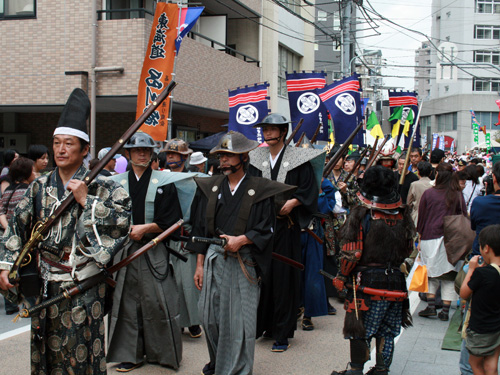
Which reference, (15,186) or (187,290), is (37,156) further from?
(187,290)

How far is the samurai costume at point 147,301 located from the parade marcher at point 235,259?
505 mm

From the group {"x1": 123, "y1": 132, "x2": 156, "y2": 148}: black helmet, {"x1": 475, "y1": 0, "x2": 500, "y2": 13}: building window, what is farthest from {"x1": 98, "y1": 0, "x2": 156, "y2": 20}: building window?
{"x1": 475, "y1": 0, "x2": 500, "y2": 13}: building window

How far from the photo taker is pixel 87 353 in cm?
372

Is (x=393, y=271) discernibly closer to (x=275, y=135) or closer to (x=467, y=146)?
(x=275, y=135)

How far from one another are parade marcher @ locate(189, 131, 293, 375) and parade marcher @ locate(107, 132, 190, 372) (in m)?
0.51

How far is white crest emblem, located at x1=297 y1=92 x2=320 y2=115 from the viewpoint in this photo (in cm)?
981

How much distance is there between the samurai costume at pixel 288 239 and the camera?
5.71 meters

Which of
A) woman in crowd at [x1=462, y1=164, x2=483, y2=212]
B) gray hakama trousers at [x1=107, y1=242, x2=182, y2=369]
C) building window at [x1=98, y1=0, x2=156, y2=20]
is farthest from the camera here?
building window at [x1=98, y1=0, x2=156, y2=20]

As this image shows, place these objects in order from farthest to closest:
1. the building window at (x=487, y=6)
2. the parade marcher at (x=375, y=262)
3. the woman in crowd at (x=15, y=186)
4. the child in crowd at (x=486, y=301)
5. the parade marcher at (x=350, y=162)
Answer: the building window at (x=487, y=6)
the parade marcher at (x=350, y=162)
the woman in crowd at (x=15, y=186)
the parade marcher at (x=375, y=262)
the child in crowd at (x=486, y=301)

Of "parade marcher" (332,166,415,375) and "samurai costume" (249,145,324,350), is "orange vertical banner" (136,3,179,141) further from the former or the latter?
"parade marcher" (332,166,415,375)

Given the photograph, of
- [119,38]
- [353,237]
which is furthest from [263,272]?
[119,38]

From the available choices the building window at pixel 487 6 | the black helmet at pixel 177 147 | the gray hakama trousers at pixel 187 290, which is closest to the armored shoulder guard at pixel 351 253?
the gray hakama trousers at pixel 187 290

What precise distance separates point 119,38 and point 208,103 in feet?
13.0

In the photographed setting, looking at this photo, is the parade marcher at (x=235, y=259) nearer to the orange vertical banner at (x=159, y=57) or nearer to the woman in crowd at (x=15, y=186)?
the woman in crowd at (x=15, y=186)
